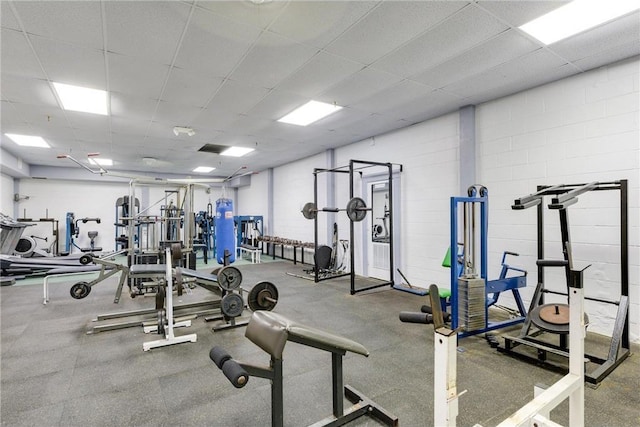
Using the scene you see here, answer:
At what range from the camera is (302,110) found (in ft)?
14.8

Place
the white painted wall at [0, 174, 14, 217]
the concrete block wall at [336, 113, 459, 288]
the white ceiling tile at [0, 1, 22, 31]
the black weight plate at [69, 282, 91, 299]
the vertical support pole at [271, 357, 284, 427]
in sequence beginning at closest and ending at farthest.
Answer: the vertical support pole at [271, 357, 284, 427] → the white ceiling tile at [0, 1, 22, 31] → the black weight plate at [69, 282, 91, 299] → the concrete block wall at [336, 113, 459, 288] → the white painted wall at [0, 174, 14, 217]

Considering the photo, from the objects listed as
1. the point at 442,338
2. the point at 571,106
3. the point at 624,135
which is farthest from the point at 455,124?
the point at 442,338

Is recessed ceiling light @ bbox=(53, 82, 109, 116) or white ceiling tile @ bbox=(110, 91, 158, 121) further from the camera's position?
white ceiling tile @ bbox=(110, 91, 158, 121)

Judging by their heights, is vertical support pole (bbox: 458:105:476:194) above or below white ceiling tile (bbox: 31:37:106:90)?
below

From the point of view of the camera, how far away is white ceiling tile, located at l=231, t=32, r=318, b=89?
8.91 feet

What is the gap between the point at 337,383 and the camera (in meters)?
1.80

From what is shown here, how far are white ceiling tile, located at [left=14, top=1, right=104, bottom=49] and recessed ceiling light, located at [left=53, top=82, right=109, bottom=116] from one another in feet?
3.94

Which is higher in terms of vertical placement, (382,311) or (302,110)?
(302,110)

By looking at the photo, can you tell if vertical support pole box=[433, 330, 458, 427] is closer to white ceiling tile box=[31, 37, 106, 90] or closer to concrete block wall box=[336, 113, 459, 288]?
white ceiling tile box=[31, 37, 106, 90]

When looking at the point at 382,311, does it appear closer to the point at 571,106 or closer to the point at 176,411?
the point at 176,411

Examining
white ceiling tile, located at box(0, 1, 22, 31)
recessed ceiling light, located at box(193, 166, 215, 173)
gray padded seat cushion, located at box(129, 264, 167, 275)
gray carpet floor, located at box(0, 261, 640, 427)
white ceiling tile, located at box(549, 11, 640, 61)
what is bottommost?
gray carpet floor, located at box(0, 261, 640, 427)

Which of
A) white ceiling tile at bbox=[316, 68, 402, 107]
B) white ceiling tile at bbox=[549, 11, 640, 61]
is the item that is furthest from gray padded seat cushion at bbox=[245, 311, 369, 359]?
white ceiling tile at bbox=[549, 11, 640, 61]

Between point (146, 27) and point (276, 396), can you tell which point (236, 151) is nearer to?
point (146, 27)

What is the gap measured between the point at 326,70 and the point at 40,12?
2289mm
